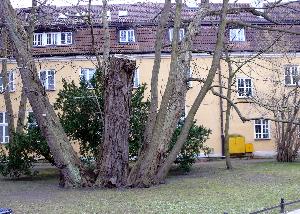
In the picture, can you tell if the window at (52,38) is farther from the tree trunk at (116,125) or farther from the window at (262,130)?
the tree trunk at (116,125)

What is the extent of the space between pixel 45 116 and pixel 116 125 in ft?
7.72

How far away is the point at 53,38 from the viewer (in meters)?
34.1

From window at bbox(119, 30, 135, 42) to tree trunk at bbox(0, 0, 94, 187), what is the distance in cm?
1741

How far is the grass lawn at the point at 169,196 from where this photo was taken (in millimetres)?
11750

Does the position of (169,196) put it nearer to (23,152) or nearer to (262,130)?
(23,152)

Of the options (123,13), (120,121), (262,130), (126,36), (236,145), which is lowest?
(236,145)

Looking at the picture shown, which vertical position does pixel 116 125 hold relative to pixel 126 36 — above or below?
below

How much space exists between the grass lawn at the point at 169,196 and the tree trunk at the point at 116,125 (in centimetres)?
76

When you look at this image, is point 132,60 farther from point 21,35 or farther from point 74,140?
point 74,140

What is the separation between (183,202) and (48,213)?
330 centimetres

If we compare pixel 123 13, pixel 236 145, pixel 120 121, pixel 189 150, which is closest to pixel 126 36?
pixel 123 13

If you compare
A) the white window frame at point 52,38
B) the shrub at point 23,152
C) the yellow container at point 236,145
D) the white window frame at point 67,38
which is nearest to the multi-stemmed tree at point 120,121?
the shrub at point 23,152

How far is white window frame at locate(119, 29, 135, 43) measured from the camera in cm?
3394

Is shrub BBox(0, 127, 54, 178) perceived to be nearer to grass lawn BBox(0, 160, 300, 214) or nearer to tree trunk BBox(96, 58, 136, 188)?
grass lawn BBox(0, 160, 300, 214)
